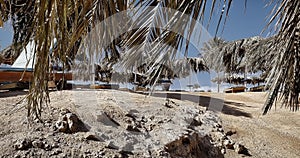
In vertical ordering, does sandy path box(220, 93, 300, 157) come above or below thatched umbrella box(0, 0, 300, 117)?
below

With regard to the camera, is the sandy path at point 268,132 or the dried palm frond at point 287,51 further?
the sandy path at point 268,132

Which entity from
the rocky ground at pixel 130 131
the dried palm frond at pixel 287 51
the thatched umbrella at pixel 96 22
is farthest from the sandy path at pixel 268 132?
the thatched umbrella at pixel 96 22

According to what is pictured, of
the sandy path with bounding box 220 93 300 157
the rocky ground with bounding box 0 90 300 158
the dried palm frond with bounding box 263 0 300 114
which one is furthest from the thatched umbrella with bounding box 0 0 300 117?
the sandy path with bounding box 220 93 300 157

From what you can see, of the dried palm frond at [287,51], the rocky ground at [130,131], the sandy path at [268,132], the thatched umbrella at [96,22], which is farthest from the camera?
the sandy path at [268,132]

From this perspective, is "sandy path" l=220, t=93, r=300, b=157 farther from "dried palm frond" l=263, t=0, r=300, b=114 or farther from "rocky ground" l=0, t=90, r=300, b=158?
"dried palm frond" l=263, t=0, r=300, b=114

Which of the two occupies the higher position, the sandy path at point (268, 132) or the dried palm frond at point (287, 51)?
the dried palm frond at point (287, 51)

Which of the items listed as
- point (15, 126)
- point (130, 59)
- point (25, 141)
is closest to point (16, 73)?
point (15, 126)

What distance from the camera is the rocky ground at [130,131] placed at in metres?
2.29

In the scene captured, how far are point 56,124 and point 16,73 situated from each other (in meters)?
2.57

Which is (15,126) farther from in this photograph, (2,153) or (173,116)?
(173,116)

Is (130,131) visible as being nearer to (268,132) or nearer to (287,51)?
(287,51)

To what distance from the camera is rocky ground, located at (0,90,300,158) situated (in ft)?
7.53

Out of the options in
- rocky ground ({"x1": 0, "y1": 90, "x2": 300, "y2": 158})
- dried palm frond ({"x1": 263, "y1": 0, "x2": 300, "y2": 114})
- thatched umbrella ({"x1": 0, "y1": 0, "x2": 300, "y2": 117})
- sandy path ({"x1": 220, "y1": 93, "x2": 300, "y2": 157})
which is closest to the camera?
thatched umbrella ({"x1": 0, "y1": 0, "x2": 300, "y2": 117})

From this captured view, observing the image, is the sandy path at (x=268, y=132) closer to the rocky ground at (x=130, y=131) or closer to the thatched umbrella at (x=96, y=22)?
the rocky ground at (x=130, y=131)
